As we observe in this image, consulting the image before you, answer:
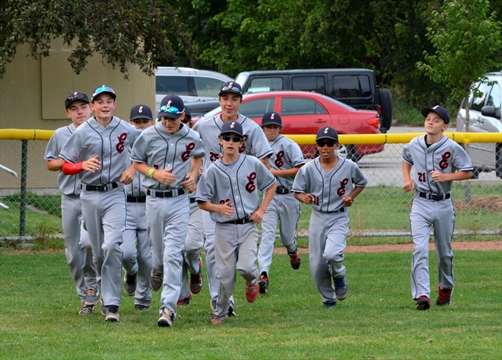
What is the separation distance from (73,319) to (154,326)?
2.94ft

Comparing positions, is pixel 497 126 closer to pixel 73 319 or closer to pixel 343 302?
pixel 343 302

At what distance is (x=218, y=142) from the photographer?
884cm

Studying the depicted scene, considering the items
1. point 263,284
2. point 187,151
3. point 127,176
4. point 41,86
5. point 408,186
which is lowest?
point 263,284

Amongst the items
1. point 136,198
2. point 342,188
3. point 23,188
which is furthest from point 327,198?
point 23,188

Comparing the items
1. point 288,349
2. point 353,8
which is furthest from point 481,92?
point 353,8

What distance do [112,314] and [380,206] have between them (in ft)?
20.7

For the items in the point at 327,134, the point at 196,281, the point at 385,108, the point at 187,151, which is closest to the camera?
the point at 187,151

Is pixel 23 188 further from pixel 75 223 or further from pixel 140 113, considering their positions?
pixel 75 223

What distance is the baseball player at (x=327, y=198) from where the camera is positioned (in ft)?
29.0

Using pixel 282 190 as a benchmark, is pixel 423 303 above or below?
below

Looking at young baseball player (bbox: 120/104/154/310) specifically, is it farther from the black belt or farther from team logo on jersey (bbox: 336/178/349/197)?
team logo on jersey (bbox: 336/178/349/197)

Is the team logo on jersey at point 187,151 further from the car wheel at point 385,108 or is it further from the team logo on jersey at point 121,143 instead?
the car wheel at point 385,108

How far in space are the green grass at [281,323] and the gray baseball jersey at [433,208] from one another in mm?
339

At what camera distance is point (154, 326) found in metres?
7.62
